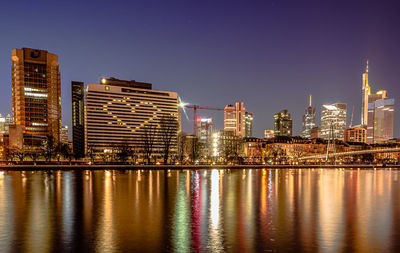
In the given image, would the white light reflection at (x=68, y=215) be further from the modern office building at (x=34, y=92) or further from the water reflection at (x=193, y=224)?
the modern office building at (x=34, y=92)

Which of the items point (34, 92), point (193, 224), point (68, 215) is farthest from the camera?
point (34, 92)

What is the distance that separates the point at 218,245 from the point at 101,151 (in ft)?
647

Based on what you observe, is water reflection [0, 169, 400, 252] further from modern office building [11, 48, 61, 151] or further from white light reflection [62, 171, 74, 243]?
modern office building [11, 48, 61, 151]

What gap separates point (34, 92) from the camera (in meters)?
174

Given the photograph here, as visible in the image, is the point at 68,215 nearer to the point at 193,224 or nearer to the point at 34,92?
the point at 193,224

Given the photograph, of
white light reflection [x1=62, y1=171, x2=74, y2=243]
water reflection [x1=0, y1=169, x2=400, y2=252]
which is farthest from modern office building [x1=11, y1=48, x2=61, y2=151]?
water reflection [x1=0, y1=169, x2=400, y2=252]

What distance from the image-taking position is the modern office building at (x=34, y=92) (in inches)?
6654

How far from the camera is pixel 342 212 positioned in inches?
747

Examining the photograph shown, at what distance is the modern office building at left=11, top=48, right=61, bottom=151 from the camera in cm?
16900

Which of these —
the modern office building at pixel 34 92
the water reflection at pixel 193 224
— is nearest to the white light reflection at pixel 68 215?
the water reflection at pixel 193 224

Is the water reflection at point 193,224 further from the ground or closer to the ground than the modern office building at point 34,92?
closer to the ground

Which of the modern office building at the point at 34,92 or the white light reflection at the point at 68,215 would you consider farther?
the modern office building at the point at 34,92

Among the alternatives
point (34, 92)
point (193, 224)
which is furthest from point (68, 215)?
point (34, 92)

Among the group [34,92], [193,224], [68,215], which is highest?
[34,92]
